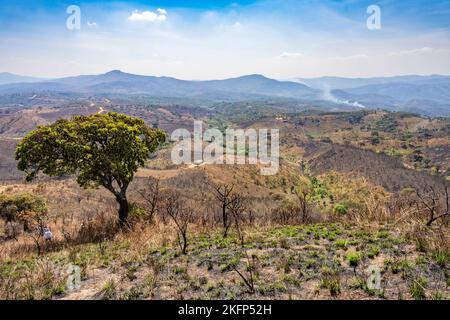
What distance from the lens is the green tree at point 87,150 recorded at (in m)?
13.5

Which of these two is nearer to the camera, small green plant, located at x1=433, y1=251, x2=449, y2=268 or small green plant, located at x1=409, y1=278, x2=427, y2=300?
small green plant, located at x1=409, y1=278, x2=427, y2=300

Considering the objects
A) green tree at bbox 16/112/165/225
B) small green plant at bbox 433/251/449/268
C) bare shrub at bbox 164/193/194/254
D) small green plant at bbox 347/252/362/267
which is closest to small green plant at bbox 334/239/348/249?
small green plant at bbox 347/252/362/267

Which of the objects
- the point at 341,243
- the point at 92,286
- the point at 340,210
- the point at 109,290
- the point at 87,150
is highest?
the point at 87,150

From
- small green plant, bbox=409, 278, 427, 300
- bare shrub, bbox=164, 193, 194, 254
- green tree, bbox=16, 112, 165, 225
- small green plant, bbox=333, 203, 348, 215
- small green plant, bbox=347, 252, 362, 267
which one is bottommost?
small green plant, bbox=333, 203, 348, 215

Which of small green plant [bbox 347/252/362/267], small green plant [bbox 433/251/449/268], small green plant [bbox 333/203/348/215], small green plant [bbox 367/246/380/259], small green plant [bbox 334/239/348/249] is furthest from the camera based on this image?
small green plant [bbox 333/203/348/215]

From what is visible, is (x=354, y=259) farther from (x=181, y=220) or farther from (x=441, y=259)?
(x=181, y=220)

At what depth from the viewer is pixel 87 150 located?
14.3m

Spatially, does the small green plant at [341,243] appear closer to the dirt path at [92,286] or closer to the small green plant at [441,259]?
the small green plant at [441,259]

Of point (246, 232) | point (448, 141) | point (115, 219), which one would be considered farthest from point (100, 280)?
point (448, 141)

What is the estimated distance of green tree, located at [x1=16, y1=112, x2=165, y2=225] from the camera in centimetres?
1355

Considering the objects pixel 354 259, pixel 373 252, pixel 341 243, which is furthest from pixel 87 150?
pixel 373 252

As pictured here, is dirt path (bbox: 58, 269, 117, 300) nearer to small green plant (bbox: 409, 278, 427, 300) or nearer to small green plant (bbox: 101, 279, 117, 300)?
small green plant (bbox: 101, 279, 117, 300)
